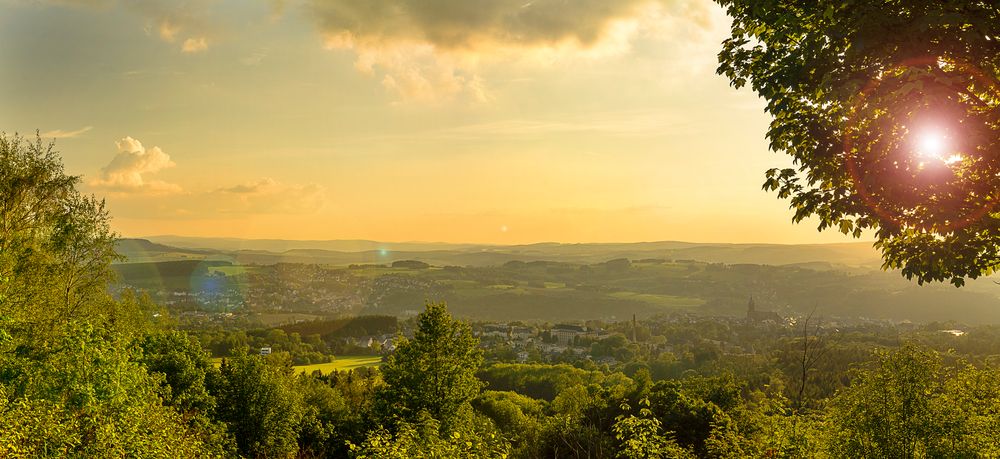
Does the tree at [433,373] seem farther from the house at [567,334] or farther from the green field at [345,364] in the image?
the house at [567,334]

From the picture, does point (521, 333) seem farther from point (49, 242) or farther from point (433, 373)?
point (49, 242)

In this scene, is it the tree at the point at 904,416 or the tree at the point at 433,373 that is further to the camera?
the tree at the point at 433,373

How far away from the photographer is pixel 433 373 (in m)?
33.7

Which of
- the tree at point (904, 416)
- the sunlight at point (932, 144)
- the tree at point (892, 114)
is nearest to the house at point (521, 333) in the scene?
the tree at point (904, 416)

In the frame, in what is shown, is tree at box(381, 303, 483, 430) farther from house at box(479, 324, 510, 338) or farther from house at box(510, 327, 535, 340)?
house at box(510, 327, 535, 340)

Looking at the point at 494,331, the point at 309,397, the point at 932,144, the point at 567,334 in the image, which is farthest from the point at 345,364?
the point at 932,144

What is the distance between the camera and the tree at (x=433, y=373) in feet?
109

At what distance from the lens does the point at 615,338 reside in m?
Answer: 170

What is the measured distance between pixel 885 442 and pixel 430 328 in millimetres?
24269

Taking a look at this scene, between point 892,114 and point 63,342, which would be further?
point 63,342

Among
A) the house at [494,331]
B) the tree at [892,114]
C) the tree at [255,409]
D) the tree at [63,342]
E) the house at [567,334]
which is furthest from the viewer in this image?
the house at [567,334]

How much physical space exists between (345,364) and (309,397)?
57750mm

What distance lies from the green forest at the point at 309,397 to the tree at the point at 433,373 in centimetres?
9

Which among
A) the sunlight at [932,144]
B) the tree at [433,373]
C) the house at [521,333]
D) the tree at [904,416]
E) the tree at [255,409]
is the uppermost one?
the sunlight at [932,144]
